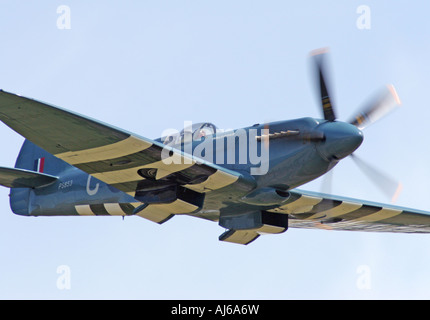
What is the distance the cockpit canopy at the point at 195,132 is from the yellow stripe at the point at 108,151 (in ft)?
7.86

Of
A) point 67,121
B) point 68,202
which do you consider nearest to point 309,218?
point 68,202

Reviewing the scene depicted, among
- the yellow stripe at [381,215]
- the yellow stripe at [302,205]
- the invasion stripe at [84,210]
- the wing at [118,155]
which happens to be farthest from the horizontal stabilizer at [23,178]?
the yellow stripe at [381,215]

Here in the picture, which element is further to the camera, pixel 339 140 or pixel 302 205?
pixel 302 205

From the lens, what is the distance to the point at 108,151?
13539 millimetres

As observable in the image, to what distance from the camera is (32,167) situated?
64.8 ft

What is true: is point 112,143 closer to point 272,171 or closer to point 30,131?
point 30,131

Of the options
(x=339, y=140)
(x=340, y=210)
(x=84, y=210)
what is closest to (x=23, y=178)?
(x=84, y=210)

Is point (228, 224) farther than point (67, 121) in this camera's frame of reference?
Yes

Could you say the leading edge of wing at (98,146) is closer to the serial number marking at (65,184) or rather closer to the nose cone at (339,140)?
the nose cone at (339,140)

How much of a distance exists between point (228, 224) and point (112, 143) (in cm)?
471

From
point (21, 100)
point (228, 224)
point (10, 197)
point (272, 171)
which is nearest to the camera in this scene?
point (21, 100)

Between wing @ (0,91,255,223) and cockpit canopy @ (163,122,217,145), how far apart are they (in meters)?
1.30

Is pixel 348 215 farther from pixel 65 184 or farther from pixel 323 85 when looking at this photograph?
pixel 65 184

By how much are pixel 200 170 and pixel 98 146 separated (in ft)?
6.87
